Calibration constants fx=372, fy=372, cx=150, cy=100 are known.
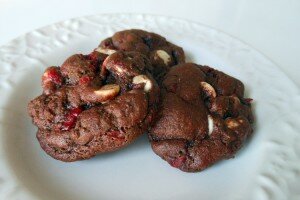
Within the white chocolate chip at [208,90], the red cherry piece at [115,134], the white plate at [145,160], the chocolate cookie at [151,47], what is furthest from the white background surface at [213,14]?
the red cherry piece at [115,134]

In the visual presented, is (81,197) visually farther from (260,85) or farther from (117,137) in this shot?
(260,85)

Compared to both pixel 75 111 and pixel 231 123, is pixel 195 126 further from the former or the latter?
pixel 75 111

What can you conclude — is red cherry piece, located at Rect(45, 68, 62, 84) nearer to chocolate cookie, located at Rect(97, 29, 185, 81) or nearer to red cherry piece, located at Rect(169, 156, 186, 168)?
chocolate cookie, located at Rect(97, 29, 185, 81)

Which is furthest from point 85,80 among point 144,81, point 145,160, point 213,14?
point 213,14

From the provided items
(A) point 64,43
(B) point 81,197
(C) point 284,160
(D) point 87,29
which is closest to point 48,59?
(A) point 64,43

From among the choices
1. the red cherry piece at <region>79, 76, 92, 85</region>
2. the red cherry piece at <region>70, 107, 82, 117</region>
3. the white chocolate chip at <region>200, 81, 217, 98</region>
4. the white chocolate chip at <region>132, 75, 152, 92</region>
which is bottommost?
the red cherry piece at <region>70, 107, 82, 117</region>

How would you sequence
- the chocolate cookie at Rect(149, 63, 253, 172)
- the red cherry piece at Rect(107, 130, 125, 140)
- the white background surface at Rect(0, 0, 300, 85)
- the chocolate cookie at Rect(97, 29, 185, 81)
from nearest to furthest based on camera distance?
the red cherry piece at Rect(107, 130, 125, 140) → the chocolate cookie at Rect(149, 63, 253, 172) → the chocolate cookie at Rect(97, 29, 185, 81) → the white background surface at Rect(0, 0, 300, 85)

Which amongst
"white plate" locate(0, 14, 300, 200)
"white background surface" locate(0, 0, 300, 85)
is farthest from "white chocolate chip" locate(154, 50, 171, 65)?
"white background surface" locate(0, 0, 300, 85)
